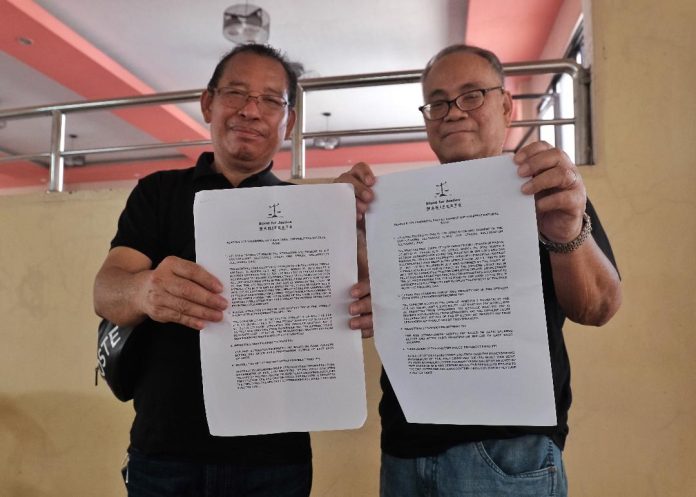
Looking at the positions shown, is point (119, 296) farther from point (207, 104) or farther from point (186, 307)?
point (207, 104)

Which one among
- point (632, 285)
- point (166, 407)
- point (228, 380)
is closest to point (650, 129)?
point (632, 285)

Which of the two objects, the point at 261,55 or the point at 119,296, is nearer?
the point at 119,296

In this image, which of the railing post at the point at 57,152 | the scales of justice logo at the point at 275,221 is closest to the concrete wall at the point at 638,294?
the scales of justice logo at the point at 275,221

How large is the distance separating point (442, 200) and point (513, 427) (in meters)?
0.41

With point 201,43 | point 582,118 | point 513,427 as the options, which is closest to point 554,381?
point 513,427

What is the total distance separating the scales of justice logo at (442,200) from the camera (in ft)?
2.63

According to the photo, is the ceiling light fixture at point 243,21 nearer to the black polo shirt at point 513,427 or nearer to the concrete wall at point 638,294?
the concrete wall at point 638,294

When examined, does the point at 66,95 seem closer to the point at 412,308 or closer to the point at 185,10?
the point at 185,10

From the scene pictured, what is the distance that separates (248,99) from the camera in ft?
3.50

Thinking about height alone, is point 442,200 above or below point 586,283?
above

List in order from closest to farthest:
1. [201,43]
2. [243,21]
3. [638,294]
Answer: [638,294], [243,21], [201,43]

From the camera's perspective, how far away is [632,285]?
1.47m

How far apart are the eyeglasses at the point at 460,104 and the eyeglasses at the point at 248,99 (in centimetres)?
32

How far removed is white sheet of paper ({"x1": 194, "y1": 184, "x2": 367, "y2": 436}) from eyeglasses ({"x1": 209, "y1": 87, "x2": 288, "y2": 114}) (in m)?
0.30
